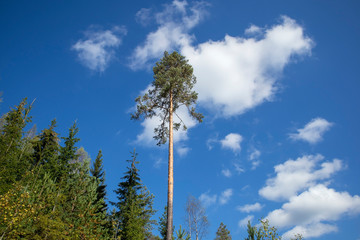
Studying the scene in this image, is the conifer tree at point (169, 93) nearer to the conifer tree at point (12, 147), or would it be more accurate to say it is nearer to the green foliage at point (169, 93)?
the green foliage at point (169, 93)

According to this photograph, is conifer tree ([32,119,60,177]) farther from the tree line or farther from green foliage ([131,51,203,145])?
green foliage ([131,51,203,145])

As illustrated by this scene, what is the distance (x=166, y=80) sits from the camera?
16.6 metres

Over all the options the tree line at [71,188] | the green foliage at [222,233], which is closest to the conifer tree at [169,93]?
the tree line at [71,188]

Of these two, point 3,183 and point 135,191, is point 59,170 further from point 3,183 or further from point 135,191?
point 135,191

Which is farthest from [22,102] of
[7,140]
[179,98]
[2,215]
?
[179,98]

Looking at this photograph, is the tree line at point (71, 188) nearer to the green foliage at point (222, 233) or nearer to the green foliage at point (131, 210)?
the green foliage at point (131, 210)

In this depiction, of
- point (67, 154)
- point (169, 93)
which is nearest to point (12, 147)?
point (67, 154)

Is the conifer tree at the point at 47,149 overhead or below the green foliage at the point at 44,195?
overhead

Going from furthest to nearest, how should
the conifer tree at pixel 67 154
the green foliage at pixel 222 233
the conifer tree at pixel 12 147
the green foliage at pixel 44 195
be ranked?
the green foliage at pixel 222 233 → the conifer tree at pixel 67 154 → the conifer tree at pixel 12 147 → the green foliage at pixel 44 195

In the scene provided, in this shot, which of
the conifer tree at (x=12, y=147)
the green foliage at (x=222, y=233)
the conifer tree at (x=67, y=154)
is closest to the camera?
the conifer tree at (x=12, y=147)

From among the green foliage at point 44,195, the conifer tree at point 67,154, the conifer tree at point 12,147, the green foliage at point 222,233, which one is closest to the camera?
the green foliage at point 44,195

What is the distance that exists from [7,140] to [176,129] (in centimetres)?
1616

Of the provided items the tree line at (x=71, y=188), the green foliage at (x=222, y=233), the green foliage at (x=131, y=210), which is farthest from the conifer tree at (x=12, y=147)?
the green foliage at (x=222, y=233)

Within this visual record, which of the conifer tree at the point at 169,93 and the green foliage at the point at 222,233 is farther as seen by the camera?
the green foliage at the point at 222,233
